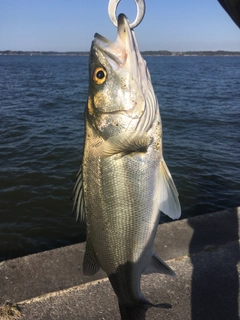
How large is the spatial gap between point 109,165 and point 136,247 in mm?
694

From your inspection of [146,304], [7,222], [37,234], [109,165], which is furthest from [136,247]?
[7,222]

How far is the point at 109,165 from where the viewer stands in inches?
85.4

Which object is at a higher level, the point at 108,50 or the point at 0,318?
the point at 108,50

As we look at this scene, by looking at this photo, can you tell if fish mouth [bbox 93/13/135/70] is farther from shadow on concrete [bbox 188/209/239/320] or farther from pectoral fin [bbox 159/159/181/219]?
shadow on concrete [bbox 188/209/239/320]

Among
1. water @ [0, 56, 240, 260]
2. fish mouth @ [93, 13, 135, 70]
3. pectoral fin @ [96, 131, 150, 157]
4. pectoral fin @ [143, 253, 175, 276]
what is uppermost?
fish mouth @ [93, 13, 135, 70]

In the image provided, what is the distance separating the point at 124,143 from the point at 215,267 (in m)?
2.79

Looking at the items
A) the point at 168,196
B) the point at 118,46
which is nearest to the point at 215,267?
the point at 168,196

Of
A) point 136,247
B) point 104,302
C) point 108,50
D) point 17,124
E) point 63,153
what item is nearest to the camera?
point 108,50

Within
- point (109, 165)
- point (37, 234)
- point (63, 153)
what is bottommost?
point (37, 234)

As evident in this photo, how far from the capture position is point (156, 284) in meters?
3.82

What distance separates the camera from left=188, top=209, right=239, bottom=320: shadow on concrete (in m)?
3.50

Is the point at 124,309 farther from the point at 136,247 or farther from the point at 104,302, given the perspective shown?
the point at 104,302

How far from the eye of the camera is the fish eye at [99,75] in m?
2.14

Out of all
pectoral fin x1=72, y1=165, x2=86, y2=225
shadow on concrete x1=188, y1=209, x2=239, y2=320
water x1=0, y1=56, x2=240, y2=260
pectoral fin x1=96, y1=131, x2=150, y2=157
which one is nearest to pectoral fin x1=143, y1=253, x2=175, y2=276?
pectoral fin x1=72, y1=165, x2=86, y2=225
